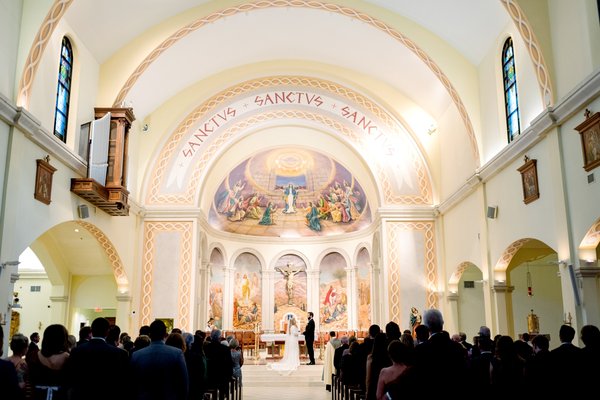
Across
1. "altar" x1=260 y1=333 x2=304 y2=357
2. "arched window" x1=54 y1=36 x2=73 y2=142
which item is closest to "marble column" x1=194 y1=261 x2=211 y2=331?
"altar" x1=260 y1=333 x2=304 y2=357

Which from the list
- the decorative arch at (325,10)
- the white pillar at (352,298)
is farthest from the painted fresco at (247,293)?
the decorative arch at (325,10)

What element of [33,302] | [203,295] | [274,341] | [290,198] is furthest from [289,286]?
[33,302]

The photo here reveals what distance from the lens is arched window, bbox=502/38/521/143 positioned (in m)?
12.9

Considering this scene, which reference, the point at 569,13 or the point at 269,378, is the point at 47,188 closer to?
the point at 269,378

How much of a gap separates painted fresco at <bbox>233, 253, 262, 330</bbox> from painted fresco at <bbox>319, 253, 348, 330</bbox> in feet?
8.97

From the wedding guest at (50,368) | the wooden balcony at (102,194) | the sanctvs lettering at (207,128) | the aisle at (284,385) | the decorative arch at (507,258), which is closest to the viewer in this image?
the wedding guest at (50,368)

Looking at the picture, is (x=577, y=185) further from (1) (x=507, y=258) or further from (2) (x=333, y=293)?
(2) (x=333, y=293)

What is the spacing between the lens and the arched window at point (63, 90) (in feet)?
41.4

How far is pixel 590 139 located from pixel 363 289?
1541cm

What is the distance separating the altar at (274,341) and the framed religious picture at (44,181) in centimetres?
895

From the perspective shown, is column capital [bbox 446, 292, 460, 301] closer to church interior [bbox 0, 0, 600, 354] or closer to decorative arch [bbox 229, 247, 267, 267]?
church interior [bbox 0, 0, 600, 354]

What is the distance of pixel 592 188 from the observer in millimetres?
9133

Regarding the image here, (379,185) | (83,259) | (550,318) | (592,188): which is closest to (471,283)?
(550,318)

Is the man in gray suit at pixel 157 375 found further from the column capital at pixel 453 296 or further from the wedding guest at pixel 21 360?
the column capital at pixel 453 296
